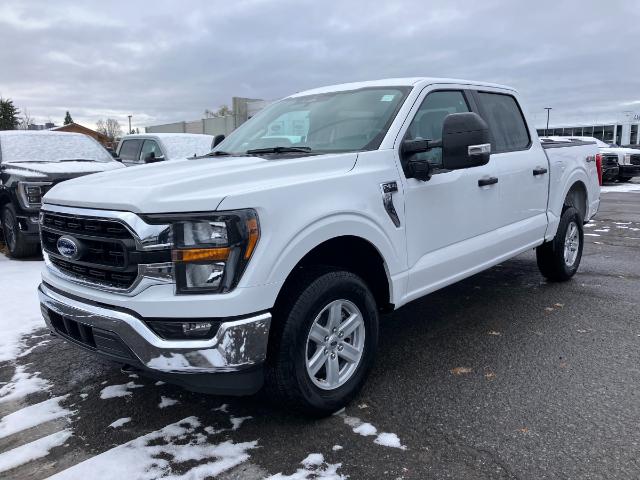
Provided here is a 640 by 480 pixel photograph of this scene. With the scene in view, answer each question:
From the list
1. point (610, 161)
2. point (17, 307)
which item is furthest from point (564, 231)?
point (610, 161)

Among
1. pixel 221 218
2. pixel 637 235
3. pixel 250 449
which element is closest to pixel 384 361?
pixel 250 449

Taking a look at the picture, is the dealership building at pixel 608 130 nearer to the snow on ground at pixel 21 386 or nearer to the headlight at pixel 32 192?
the headlight at pixel 32 192

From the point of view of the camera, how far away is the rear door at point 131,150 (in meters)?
11.3

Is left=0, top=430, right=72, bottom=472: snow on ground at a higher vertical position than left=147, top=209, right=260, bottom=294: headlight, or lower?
lower

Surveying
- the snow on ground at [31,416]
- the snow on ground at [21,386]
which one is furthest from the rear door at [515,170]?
the snow on ground at [21,386]

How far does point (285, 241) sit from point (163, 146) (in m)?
8.71

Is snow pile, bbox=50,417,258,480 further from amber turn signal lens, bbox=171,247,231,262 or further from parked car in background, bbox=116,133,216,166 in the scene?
parked car in background, bbox=116,133,216,166

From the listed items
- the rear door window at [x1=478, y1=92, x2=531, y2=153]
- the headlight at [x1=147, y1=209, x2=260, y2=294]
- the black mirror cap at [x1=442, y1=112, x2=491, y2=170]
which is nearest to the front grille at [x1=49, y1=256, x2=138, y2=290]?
the headlight at [x1=147, y1=209, x2=260, y2=294]

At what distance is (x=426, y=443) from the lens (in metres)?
2.78

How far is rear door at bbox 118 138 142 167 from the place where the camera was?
37.2ft

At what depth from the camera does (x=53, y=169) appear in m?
7.11

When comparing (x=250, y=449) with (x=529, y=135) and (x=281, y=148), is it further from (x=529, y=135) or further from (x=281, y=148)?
(x=529, y=135)

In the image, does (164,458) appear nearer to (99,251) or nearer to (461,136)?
(99,251)

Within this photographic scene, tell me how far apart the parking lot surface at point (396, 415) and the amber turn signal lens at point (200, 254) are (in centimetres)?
99
